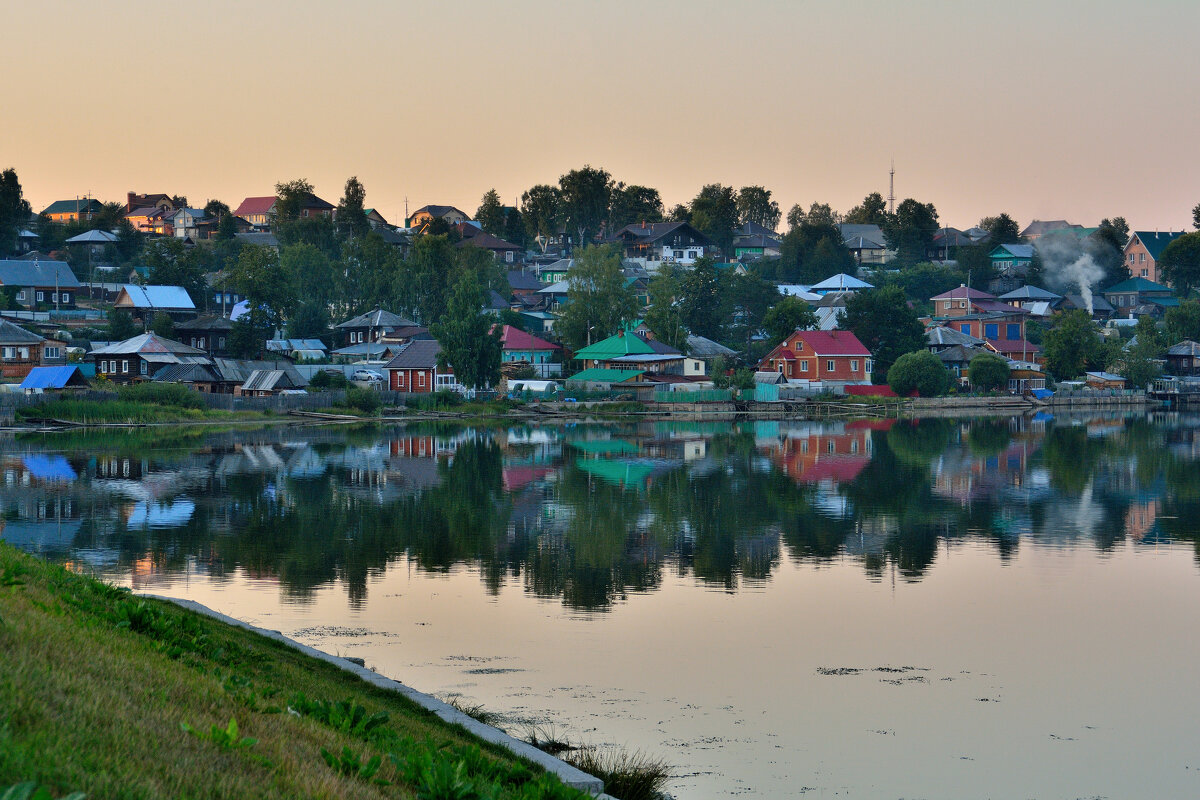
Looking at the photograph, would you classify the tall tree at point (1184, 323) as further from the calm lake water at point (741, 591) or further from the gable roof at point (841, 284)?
the calm lake water at point (741, 591)

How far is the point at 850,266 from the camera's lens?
16162 centimetres

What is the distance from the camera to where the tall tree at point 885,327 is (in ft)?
361

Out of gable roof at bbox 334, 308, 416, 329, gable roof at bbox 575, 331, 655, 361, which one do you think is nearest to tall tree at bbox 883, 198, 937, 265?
gable roof at bbox 575, 331, 655, 361

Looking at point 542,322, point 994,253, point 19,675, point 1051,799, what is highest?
point 994,253

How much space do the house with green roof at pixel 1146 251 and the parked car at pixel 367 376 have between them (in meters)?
116

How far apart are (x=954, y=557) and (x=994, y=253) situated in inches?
5783


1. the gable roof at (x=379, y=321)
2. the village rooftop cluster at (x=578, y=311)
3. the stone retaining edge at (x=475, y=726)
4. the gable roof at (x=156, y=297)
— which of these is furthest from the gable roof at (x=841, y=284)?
the stone retaining edge at (x=475, y=726)

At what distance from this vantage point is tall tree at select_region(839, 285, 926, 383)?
4333 inches

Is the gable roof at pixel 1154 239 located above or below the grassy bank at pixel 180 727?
above

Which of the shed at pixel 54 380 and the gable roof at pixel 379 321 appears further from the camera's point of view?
the gable roof at pixel 379 321

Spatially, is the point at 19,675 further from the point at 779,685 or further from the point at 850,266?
the point at 850,266

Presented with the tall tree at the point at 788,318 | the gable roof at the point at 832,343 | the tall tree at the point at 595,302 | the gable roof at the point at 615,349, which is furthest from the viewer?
the tall tree at the point at 788,318

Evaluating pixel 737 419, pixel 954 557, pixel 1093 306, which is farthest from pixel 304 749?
pixel 1093 306

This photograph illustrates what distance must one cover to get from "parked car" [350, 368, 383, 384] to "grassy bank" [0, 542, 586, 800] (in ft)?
274
